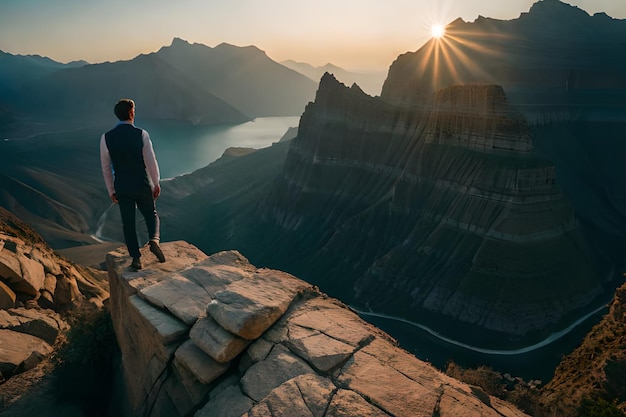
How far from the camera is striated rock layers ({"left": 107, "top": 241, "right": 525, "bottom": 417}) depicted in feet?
16.9

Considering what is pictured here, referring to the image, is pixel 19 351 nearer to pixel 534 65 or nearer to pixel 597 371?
pixel 597 371

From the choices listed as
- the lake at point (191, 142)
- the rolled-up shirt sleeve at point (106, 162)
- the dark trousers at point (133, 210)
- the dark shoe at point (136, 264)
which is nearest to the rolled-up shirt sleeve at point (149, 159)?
the dark trousers at point (133, 210)

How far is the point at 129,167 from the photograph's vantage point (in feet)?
24.8

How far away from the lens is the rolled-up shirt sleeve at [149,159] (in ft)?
24.7

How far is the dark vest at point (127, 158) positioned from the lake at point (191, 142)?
118358mm

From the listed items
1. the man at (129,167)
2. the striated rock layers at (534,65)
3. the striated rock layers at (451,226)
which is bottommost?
the striated rock layers at (451,226)

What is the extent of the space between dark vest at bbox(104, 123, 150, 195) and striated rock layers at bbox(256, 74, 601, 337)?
3038cm

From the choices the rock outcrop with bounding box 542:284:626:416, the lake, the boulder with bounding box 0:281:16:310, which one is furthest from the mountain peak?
the boulder with bounding box 0:281:16:310

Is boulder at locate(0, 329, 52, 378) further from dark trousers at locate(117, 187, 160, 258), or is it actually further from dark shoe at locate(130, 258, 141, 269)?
dark trousers at locate(117, 187, 160, 258)

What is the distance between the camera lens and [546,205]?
34.4m

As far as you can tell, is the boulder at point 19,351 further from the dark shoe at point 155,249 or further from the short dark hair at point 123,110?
the short dark hair at point 123,110

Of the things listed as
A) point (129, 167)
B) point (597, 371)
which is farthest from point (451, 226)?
point (129, 167)

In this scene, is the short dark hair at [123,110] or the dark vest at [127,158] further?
the short dark hair at [123,110]

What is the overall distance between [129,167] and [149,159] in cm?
39
